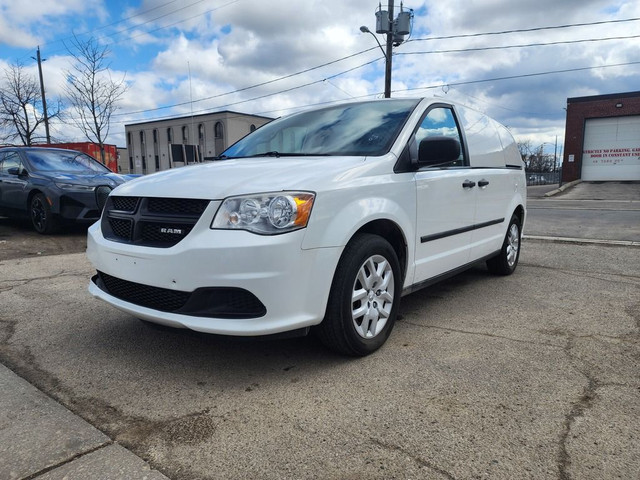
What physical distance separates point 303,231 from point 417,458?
120 cm

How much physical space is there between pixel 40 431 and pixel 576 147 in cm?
3802

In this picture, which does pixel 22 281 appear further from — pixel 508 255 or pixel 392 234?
pixel 508 255

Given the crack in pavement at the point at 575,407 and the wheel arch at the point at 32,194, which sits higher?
the wheel arch at the point at 32,194

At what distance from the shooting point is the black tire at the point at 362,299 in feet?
8.86

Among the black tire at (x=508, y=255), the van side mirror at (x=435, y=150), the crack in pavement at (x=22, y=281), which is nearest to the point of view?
the van side mirror at (x=435, y=150)

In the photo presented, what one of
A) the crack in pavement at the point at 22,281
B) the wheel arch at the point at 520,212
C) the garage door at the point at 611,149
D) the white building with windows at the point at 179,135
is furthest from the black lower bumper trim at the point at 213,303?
the white building with windows at the point at 179,135

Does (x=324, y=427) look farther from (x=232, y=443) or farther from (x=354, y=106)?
(x=354, y=106)

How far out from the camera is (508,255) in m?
5.21

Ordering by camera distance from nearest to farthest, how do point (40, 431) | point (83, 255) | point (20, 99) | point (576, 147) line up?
point (40, 431) → point (83, 255) → point (20, 99) → point (576, 147)

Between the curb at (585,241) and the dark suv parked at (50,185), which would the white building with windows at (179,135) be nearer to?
the dark suv parked at (50,185)

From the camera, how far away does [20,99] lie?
2541cm

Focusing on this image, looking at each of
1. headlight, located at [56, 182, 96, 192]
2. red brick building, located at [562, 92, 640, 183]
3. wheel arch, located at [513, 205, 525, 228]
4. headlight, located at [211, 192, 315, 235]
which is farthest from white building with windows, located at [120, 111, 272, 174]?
headlight, located at [211, 192, 315, 235]

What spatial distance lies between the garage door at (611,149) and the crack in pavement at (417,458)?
37.1 metres

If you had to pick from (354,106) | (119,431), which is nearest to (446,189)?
(354,106)
